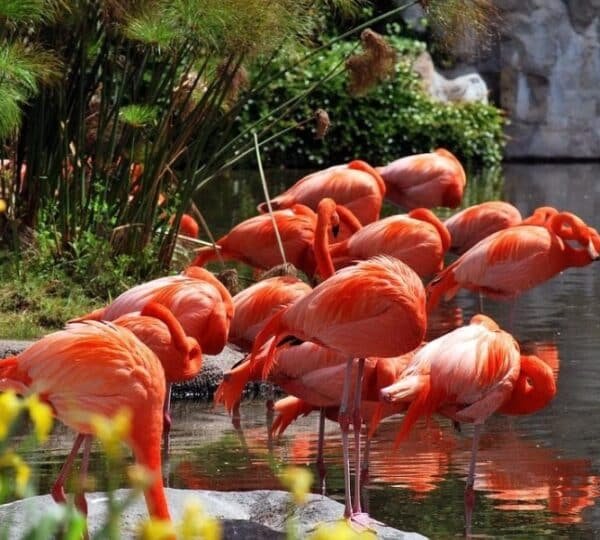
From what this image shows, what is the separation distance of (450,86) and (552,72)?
1.41 meters

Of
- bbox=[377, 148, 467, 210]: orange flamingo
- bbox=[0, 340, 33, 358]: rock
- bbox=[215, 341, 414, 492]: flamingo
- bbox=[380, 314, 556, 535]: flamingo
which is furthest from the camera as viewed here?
bbox=[377, 148, 467, 210]: orange flamingo

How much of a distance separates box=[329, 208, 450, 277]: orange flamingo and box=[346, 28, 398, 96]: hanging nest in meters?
0.72

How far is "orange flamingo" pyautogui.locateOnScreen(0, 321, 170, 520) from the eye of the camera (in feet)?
11.8

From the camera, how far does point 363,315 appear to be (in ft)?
13.7

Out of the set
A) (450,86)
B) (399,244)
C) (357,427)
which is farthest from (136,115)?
(450,86)

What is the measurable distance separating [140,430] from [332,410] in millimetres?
1478

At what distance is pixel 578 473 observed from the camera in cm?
467

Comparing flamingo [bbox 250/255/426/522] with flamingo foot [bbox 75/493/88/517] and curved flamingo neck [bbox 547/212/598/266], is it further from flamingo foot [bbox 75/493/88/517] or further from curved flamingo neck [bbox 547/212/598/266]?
curved flamingo neck [bbox 547/212/598/266]

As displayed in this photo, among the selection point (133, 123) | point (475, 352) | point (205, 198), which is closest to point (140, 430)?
point (475, 352)

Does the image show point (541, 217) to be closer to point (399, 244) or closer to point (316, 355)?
point (399, 244)

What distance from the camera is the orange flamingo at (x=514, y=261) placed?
23.0 ft

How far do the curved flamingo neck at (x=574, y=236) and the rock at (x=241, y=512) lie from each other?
12.0ft

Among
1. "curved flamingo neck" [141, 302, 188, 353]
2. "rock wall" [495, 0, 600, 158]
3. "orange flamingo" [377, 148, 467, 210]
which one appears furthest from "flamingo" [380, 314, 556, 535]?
"rock wall" [495, 0, 600, 158]

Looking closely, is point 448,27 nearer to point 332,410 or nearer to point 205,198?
point 332,410
